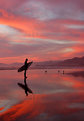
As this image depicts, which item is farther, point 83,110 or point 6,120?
point 83,110

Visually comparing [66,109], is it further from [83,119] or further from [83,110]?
[83,119]

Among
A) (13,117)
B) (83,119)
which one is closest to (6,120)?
(13,117)

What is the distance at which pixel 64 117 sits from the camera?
8453 mm

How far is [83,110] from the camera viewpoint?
9.84 meters

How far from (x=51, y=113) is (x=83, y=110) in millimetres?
2026

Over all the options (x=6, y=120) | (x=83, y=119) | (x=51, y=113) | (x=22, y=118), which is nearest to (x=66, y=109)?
(x=51, y=113)

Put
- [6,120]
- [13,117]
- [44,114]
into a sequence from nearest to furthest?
[6,120] → [13,117] → [44,114]

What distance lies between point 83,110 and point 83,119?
178 centimetres

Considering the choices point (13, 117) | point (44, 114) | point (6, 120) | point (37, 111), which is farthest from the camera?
point (37, 111)

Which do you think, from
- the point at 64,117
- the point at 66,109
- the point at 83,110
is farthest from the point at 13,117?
the point at 83,110

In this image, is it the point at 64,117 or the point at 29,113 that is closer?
the point at 64,117

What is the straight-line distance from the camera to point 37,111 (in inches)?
382

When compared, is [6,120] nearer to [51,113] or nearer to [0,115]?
[0,115]

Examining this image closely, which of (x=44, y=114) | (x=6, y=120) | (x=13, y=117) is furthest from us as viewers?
(x=44, y=114)
